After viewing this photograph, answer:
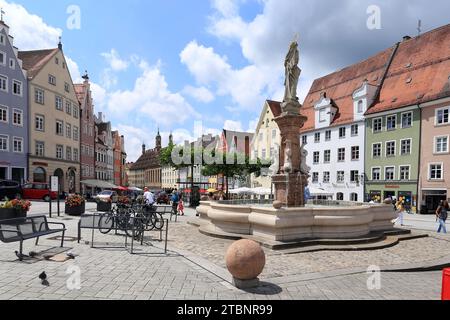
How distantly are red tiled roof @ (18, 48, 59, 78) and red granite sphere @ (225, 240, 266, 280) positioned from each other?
4017cm

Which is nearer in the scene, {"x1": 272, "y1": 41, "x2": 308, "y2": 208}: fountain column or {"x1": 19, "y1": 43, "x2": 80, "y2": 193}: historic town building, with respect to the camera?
{"x1": 272, "y1": 41, "x2": 308, "y2": 208}: fountain column

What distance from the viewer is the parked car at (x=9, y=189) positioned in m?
26.5

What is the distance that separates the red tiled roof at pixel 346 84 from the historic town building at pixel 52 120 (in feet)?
108

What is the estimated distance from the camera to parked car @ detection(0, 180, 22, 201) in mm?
26455

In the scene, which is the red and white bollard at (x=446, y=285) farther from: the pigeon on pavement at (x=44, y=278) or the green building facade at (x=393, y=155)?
the green building facade at (x=393, y=155)

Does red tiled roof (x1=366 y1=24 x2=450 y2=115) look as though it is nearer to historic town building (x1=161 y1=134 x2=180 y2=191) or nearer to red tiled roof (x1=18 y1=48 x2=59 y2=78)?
red tiled roof (x1=18 y1=48 x2=59 y2=78)

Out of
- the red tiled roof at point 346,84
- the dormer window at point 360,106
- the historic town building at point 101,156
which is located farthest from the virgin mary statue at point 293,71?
the historic town building at point 101,156

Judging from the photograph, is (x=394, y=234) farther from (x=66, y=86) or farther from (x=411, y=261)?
(x=66, y=86)

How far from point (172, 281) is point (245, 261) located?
144 centimetres

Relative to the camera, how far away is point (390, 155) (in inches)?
1385

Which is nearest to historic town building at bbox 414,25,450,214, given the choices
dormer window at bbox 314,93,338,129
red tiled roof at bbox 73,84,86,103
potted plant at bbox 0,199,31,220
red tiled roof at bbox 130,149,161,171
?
dormer window at bbox 314,93,338,129
